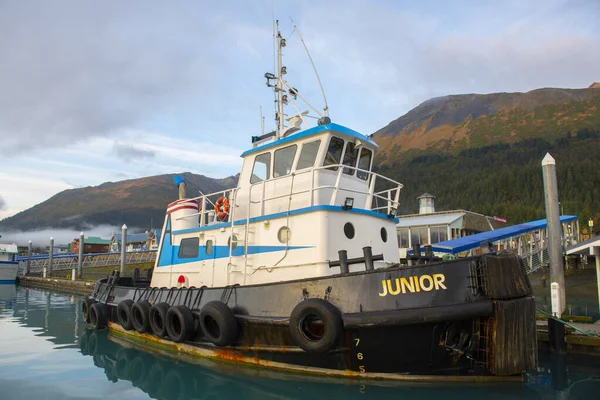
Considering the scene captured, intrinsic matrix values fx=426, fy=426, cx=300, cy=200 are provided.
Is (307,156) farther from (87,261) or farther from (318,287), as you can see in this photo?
(87,261)

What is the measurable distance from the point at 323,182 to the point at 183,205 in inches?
149

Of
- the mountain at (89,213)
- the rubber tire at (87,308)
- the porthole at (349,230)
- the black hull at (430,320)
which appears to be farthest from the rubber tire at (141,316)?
the mountain at (89,213)

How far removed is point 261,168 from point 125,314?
4.95 m

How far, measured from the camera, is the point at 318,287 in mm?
6422

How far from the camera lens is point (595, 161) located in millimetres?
81875

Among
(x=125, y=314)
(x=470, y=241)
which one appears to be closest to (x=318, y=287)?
(x=125, y=314)

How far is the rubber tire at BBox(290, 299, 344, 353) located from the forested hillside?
43328 millimetres

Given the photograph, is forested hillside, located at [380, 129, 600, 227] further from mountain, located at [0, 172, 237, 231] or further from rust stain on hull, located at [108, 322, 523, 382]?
mountain, located at [0, 172, 237, 231]

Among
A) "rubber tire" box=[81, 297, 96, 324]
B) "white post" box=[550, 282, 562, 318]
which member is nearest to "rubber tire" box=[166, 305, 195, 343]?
"rubber tire" box=[81, 297, 96, 324]

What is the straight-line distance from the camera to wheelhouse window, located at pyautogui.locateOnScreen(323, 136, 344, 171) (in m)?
7.96

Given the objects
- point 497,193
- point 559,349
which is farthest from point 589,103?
point 559,349

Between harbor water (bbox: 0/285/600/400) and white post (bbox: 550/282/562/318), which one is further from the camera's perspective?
white post (bbox: 550/282/562/318)

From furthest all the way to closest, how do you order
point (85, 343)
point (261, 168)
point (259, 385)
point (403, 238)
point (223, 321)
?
1. point (403, 238)
2. point (85, 343)
3. point (261, 168)
4. point (223, 321)
5. point (259, 385)

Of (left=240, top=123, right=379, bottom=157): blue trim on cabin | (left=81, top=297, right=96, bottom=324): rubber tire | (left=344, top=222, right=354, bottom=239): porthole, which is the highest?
(left=240, top=123, right=379, bottom=157): blue trim on cabin
